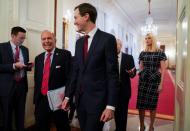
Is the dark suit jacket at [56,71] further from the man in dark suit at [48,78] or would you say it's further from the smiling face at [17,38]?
the smiling face at [17,38]

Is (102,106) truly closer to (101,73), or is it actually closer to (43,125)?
(101,73)

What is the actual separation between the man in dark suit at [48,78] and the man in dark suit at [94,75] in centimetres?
89

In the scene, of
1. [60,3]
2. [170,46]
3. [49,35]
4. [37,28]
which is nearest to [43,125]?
[49,35]

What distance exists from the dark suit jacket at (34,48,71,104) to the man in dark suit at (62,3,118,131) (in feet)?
2.90

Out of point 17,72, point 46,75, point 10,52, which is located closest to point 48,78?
point 46,75

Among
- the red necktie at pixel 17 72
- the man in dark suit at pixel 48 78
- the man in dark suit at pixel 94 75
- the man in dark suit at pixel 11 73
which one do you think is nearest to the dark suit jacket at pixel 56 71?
the man in dark suit at pixel 48 78

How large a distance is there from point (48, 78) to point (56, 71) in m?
0.13

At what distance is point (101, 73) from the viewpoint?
188 cm

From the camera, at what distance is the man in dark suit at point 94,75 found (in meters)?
1.82

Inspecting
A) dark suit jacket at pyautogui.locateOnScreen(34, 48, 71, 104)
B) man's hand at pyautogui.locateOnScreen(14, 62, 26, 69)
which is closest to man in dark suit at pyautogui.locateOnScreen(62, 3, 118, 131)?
dark suit jacket at pyautogui.locateOnScreen(34, 48, 71, 104)

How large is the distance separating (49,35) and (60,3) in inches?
66.8

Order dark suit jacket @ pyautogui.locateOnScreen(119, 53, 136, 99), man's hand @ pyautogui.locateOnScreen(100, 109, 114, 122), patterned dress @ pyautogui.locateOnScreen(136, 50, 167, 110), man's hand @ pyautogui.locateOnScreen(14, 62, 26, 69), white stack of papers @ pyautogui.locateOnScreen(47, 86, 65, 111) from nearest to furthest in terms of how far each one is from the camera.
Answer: man's hand @ pyautogui.locateOnScreen(100, 109, 114, 122) < white stack of papers @ pyautogui.locateOnScreen(47, 86, 65, 111) < man's hand @ pyautogui.locateOnScreen(14, 62, 26, 69) < dark suit jacket @ pyautogui.locateOnScreen(119, 53, 136, 99) < patterned dress @ pyautogui.locateOnScreen(136, 50, 167, 110)

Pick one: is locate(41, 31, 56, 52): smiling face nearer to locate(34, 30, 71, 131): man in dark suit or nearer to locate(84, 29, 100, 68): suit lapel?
locate(34, 30, 71, 131): man in dark suit

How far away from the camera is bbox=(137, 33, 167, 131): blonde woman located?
3.71 metres
